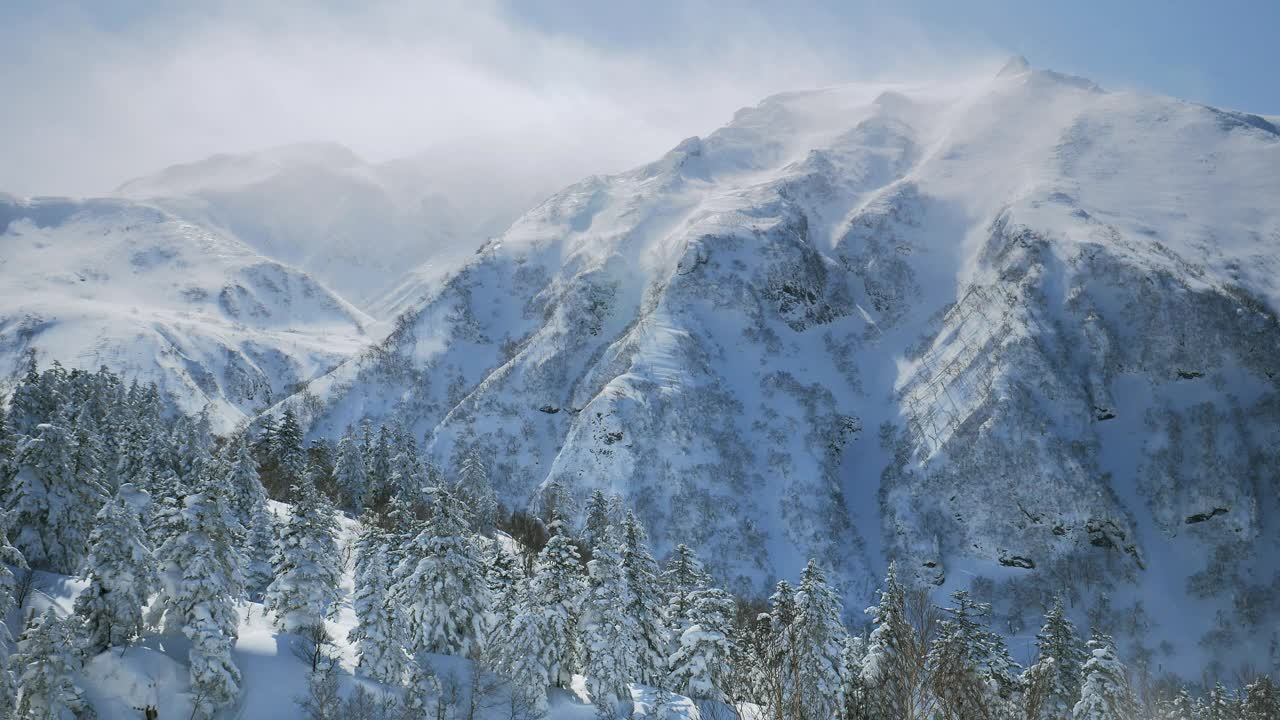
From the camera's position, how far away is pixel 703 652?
41.3 meters

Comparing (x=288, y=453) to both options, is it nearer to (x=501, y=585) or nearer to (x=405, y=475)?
(x=405, y=475)

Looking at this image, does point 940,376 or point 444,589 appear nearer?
point 444,589

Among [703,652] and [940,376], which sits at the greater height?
[703,652]

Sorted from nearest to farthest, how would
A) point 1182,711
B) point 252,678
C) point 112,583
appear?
point 112,583
point 252,678
point 1182,711

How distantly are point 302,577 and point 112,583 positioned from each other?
10068mm

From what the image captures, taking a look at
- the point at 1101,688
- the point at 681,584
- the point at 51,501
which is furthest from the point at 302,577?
the point at 1101,688

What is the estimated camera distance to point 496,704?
38.0m

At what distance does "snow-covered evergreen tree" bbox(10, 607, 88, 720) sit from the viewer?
1072 inches

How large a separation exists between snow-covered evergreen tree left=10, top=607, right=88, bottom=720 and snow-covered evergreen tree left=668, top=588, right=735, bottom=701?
29672mm

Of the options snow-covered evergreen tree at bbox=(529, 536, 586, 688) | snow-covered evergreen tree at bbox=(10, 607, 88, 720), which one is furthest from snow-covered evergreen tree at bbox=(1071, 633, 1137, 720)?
snow-covered evergreen tree at bbox=(10, 607, 88, 720)

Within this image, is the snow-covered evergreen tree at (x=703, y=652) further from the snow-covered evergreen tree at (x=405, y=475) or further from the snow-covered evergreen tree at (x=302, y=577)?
the snow-covered evergreen tree at (x=405, y=475)

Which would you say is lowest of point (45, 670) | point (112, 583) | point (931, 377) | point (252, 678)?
point (931, 377)

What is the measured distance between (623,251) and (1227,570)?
138m

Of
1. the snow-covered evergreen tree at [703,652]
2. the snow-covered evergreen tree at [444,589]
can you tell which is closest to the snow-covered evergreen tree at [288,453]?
the snow-covered evergreen tree at [444,589]
